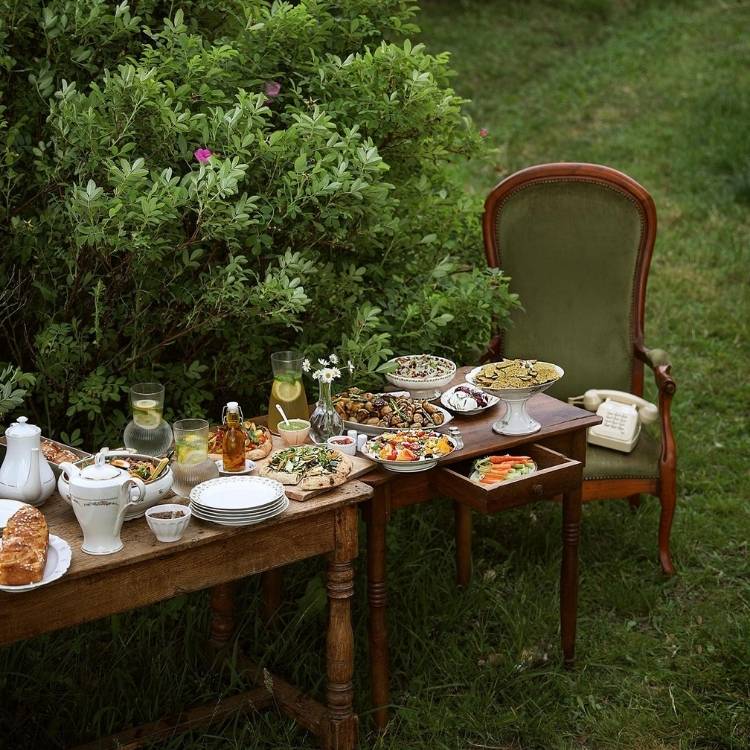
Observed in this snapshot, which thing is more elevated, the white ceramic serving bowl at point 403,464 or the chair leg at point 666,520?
the white ceramic serving bowl at point 403,464

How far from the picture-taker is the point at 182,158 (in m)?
3.88

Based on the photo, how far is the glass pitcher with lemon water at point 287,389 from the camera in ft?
11.9

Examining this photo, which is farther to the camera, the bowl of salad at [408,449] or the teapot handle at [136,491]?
the bowl of salad at [408,449]

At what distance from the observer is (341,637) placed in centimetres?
335

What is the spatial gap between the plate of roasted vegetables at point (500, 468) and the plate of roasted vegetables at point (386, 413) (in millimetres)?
208

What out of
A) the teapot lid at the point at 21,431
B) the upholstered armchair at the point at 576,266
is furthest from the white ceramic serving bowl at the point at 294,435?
the upholstered armchair at the point at 576,266

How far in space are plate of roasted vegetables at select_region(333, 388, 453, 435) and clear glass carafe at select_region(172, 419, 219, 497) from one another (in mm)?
711

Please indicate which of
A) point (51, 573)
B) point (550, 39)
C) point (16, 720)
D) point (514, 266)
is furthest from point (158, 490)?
point (550, 39)

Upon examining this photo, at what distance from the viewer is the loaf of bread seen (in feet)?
8.58

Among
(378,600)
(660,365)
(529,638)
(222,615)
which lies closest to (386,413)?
(378,600)

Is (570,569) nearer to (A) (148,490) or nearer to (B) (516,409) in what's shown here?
(B) (516,409)

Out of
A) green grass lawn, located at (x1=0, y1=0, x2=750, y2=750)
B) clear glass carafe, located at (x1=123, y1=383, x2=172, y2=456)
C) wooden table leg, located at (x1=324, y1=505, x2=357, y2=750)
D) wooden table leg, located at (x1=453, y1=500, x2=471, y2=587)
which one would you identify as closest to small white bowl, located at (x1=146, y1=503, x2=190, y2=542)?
clear glass carafe, located at (x1=123, y1=383, x2=172, y2=456)

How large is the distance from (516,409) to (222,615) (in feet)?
4.38

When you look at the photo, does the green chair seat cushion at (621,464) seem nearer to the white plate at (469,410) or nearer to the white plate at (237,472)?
the white plate at (469,410)
